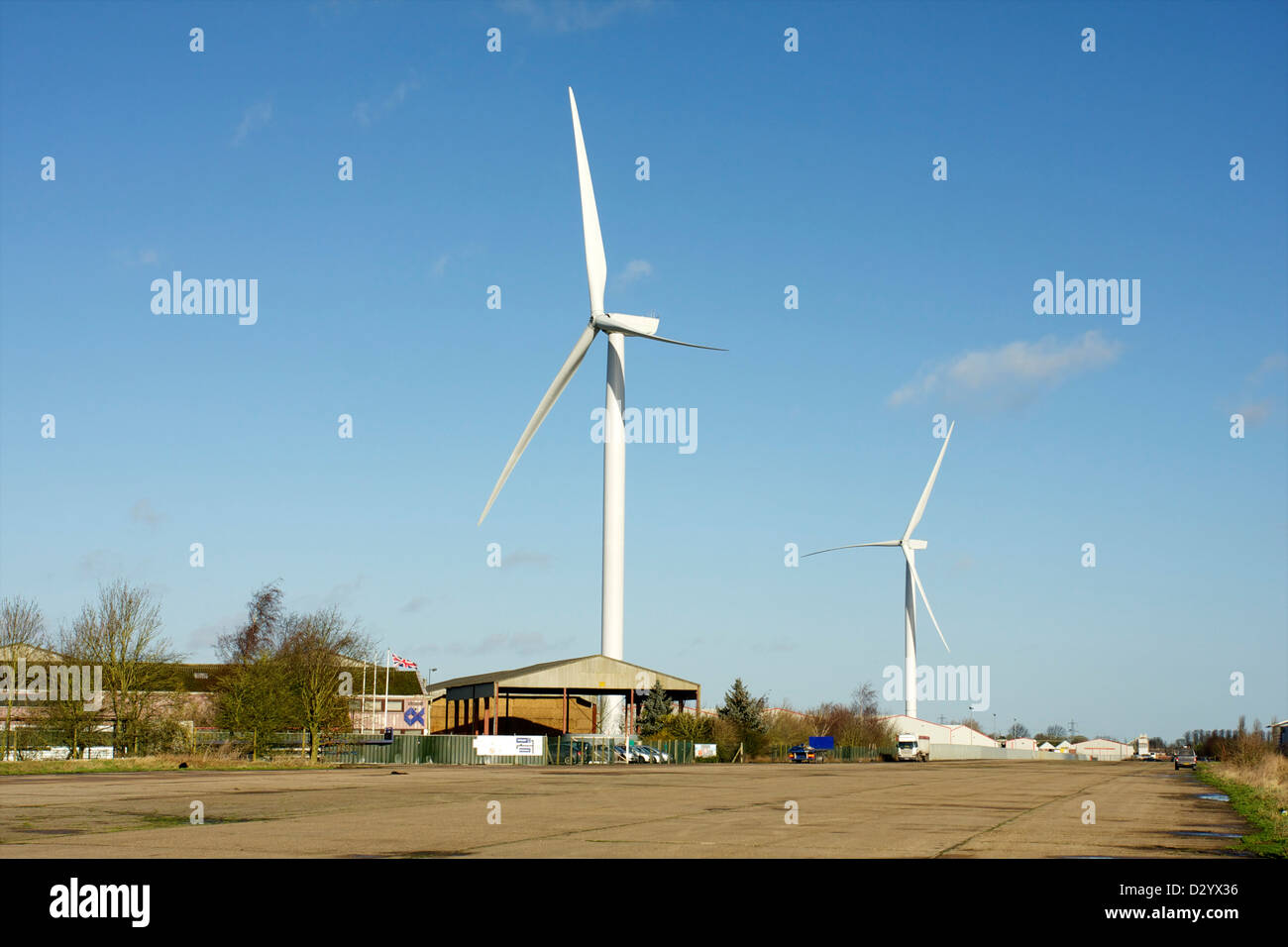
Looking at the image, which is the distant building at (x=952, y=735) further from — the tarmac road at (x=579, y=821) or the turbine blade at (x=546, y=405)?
the tarmac road at (x=579, y=821)

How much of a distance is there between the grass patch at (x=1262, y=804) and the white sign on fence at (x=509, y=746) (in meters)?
35.5

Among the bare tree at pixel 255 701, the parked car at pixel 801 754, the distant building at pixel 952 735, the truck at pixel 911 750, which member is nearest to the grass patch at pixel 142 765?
the bare tree at pixel 255 701

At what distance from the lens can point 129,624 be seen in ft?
202

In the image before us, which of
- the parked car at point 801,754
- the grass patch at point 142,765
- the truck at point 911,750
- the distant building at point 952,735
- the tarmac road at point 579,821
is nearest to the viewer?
the tarmac road at point 579,821

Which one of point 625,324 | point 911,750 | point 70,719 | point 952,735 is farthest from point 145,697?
point 952,735

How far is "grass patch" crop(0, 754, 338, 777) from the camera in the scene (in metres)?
46.8

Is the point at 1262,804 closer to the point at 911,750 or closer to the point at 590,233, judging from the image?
the point at 590,233

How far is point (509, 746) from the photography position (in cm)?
6625

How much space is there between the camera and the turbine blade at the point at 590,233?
67812mm

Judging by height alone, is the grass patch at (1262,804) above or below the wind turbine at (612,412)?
below

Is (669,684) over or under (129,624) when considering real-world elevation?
under
